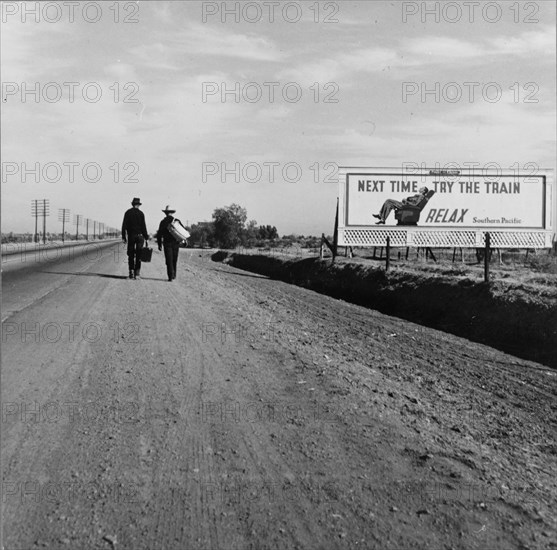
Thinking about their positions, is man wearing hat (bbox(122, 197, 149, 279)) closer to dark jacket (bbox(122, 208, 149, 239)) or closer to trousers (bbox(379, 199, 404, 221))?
dark jacket (bbox(122, 208, 149, 239))

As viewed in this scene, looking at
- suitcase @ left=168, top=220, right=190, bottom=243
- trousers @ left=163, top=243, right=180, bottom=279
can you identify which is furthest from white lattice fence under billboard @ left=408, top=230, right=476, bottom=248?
trousers @ left=163, top=243, right=180, bottom=279

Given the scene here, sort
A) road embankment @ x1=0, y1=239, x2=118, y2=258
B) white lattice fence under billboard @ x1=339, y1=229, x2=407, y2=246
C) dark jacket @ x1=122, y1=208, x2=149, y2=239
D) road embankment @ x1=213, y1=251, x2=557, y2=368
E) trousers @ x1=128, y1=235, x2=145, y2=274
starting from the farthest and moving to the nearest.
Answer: road embankment @ x1=0, y1=239, x2=118, y2=258
white lattice fence under billboard @ x1=339, y1=229, x2=407, y2=246
dark jacket @ x1=122, y1=208, x2=149, y2=239
trousers @ x1=128, y1=235, x2=145, y2=274
road embankment @ x1=213, y1=251, x2=557, y2=368

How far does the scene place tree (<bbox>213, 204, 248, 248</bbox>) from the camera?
8169cm

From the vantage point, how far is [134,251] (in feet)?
51.5

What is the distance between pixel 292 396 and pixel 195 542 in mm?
2806

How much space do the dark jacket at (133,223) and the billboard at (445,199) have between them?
14.7 metres

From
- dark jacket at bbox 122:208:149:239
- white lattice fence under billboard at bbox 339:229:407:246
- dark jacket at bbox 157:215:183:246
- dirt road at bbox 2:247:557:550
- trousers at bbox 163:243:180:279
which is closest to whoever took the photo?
dirt road at bbox 2:247:557:550

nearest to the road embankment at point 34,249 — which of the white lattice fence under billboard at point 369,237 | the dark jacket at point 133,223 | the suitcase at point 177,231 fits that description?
the dark jacket at point 133,223

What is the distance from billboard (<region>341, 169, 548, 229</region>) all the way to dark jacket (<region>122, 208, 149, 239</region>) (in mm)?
14652

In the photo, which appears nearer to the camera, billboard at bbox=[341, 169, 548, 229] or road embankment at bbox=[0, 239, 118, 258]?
billboard at bbox=[341, 169, 548, 229]

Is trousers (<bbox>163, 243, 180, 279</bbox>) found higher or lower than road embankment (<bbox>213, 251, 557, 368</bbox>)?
higher

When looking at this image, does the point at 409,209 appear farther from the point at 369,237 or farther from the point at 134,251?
the point at 134,251

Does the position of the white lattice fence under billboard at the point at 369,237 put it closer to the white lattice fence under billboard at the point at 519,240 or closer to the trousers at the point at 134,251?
the white lattice fence under billboard at the point at 519,240

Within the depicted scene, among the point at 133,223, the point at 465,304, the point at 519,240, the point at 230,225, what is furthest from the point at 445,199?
the point at 230,225
